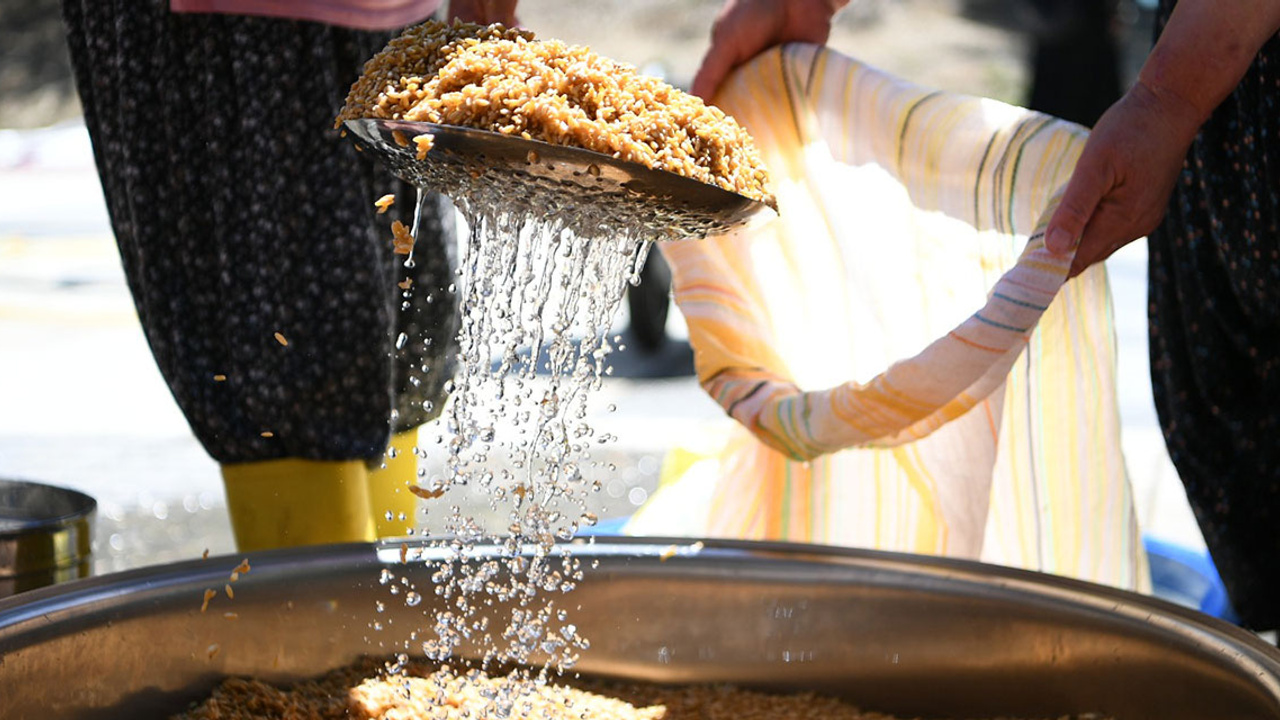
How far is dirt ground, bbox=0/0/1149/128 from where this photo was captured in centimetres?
1104

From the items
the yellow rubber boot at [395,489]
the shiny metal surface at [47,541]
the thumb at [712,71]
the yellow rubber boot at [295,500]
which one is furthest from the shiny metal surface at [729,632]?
the thumb at [712,71]

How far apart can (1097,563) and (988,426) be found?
17 centimetres

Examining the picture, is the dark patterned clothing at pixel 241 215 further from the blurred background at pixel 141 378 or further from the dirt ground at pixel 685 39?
the dirt ground at pixel 685 39

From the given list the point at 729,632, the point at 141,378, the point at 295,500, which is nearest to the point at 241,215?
the point at 295,500

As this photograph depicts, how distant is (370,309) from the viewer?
4.42 ft

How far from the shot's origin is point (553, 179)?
94cm

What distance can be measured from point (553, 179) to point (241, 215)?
493 millimetres

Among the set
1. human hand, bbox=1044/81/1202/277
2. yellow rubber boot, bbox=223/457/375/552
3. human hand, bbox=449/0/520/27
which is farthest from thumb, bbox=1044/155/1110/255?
yellow rubber boot, bbox=223/457/375/552

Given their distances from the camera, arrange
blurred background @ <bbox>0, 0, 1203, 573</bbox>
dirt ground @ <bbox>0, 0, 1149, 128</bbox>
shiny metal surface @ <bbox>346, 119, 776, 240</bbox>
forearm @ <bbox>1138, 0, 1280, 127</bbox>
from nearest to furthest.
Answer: shiny metal surface @ <bbox>346, 119, 776, 240</bbox>, forearm @ <bbox>1138, 0, 1280, 127</bbox>, blurred background @ <bbox>0, 0, 1203, 573</bbox>, dirt ground @ <bbox>0, 0, 1149, 128</bbox>

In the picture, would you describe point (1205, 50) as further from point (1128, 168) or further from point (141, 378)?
point (141, 378)

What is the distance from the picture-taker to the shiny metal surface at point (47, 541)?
3.73 feet

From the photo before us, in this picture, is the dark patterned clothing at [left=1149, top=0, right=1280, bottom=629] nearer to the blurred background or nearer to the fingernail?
the fingernail

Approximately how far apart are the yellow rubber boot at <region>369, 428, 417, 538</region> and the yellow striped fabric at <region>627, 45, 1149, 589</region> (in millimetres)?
328

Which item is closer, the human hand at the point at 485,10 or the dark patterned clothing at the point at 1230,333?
the dark patterned clothing at the point at 1230,333
